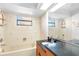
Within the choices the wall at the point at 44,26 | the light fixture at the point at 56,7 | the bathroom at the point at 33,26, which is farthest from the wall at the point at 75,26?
the wall at the point at 44,26

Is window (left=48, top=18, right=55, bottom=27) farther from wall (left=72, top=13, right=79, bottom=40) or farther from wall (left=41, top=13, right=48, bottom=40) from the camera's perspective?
wall (left=72, top=13, right=79, bottom=40)

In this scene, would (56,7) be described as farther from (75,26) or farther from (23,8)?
(23,8)

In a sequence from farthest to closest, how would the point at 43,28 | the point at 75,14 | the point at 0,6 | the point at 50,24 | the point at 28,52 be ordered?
1. the point at 50,24
2. the point at 43,28
3. the point at 75,14
4. the point at 28,52
5. the point at 0,6

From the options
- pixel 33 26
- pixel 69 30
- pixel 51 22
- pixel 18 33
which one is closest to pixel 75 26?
pixel 69 30

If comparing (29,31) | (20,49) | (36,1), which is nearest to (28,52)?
(20,49)

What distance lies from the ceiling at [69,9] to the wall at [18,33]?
51 cm

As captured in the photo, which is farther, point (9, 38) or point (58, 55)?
point (9, 38)

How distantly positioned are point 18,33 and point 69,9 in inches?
41.8

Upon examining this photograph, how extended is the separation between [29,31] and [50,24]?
22.2 inches

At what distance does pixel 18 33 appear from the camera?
179 cm

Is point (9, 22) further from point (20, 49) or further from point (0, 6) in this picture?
point (20, 49)

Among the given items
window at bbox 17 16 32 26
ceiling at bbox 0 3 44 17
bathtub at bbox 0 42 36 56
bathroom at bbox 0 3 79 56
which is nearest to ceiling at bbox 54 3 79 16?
bathroom at bbox 0 3 79 56

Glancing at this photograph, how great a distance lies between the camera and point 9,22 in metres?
1.75

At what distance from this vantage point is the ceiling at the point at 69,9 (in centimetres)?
184
